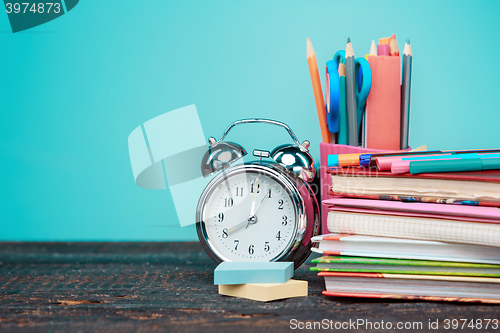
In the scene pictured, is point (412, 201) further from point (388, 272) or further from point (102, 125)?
point (102, 125)

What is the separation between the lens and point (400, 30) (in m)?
0.94

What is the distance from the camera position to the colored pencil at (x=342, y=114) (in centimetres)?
76

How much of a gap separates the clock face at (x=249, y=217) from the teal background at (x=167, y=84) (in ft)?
0.77

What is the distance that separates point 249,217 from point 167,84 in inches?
16.8

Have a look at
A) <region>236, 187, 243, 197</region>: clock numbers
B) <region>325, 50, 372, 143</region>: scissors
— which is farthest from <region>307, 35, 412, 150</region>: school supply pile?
<region>236, 187, 243, 197</region>: clock numbers

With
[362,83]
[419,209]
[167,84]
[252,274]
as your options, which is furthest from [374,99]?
[167,84]

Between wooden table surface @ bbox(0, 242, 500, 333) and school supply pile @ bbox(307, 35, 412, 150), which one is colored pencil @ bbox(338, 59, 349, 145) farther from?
wooden table surface @ bbox(0, 242, 500, 333)

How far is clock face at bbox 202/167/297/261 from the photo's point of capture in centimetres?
73

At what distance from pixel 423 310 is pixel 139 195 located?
27.3 inches

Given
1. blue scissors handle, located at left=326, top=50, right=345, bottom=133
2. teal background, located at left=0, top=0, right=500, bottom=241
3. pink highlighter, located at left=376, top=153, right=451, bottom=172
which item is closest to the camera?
pink highlighter, located at left=376, top=153, right=451, bottom=172

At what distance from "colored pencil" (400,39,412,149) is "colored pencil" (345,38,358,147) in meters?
0.09

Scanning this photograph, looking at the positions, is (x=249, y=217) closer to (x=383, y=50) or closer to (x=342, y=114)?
(x=342, y=114)

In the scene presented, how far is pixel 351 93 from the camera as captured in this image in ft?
2.46

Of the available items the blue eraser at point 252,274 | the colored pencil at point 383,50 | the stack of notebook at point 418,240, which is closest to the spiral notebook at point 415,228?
the stack of notebook at point 418,240
